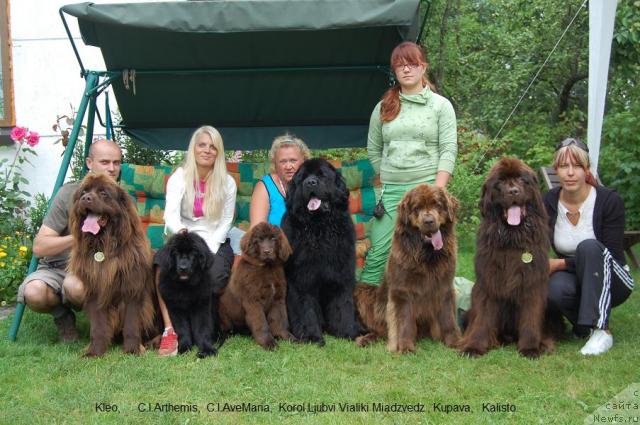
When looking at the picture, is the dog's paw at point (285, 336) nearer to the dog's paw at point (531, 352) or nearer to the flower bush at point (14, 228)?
the dog's paw at point (531, 352)

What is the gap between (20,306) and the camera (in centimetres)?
471

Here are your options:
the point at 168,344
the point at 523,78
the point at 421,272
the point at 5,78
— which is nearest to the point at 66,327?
the point at 168,344

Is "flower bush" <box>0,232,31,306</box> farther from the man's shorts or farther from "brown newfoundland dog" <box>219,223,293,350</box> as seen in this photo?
"brown newfoundland dog" <box>219,223,293,350</box>

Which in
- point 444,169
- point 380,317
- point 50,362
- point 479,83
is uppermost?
point 479,83

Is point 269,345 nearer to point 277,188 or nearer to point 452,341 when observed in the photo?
point 452,341

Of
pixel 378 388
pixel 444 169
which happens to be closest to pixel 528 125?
pixel 444 169

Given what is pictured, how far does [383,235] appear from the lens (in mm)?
5113

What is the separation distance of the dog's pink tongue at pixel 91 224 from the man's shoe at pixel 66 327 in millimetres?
953

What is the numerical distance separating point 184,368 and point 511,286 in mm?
2159

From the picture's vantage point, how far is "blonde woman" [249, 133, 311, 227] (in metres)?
5.16

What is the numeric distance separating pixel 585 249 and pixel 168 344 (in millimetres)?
2870

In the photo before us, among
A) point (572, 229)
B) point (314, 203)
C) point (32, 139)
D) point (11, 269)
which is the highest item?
point (32, 139)

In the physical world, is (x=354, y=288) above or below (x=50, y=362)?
above

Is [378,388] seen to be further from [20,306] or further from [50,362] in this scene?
[20,306]
